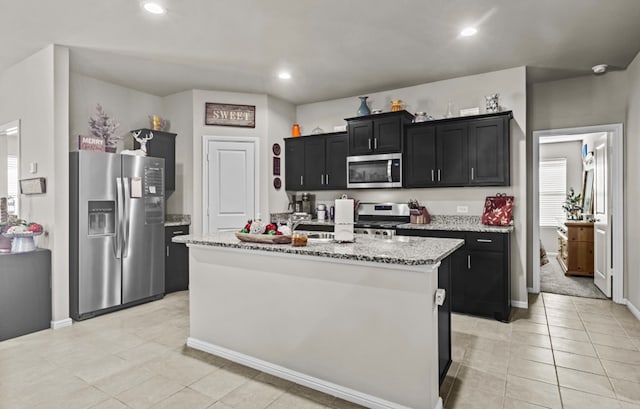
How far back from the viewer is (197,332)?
296 cm

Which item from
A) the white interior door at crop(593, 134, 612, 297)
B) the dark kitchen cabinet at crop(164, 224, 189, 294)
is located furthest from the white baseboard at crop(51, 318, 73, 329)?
the white interior door at crop(593, 134, 612, 297)

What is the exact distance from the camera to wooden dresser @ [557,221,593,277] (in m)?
5.48

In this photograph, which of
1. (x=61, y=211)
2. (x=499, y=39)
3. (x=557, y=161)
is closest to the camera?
(x=499, y=39)

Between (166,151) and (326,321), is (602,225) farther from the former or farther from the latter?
(166,151)

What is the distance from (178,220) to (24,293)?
195 cm

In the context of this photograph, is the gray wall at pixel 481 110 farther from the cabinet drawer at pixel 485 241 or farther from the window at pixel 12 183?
the window at pixel 12 183

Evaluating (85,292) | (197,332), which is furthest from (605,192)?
(85,292)

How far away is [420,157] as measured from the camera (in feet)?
14.4

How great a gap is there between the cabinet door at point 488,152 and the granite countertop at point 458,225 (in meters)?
0.50

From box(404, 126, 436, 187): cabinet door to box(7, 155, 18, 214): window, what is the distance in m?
4.73

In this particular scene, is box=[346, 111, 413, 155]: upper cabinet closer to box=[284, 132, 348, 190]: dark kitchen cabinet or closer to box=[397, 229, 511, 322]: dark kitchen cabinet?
box=[284, 132, 348, 190]: dark kitchen cabinet

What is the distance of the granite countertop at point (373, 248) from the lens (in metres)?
1.93

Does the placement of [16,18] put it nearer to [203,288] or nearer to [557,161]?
[203,288]

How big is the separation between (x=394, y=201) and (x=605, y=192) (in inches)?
103
